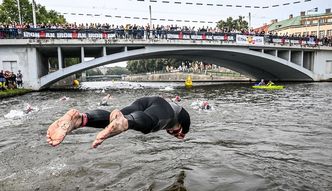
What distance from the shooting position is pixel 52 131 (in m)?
3.55

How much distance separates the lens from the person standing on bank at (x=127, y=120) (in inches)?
138

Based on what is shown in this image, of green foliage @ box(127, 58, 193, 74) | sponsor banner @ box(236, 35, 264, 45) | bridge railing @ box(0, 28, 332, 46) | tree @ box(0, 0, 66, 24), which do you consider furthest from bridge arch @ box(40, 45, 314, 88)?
green foliage @ box(127, 58, 193, 74)

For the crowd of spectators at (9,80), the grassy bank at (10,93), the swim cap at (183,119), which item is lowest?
the grassy bank at (10,93)

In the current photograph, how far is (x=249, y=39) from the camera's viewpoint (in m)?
Answer: 39.5

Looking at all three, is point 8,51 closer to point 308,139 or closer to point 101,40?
point 101,40

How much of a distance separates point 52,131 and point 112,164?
112 inches

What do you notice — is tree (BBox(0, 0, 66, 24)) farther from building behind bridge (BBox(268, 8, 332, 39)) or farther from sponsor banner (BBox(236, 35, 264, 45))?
building behind bridge (BBox(268, 8, 332, 39))

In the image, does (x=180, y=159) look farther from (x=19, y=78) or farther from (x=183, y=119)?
(x=19, y=78)

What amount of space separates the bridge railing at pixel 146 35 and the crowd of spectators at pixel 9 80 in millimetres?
4137

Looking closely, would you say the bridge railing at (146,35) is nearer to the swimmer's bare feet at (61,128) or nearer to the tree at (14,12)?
the tree at (14,12)

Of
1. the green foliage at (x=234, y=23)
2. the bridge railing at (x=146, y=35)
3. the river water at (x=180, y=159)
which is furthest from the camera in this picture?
the green foliage at (x=234, y=23)

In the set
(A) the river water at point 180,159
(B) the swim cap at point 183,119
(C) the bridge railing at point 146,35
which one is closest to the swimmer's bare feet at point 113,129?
(B) the swim cap at point 183,119

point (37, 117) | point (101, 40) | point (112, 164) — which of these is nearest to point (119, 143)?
point (112, 164)

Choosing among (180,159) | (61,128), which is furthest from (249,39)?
(61,128)
